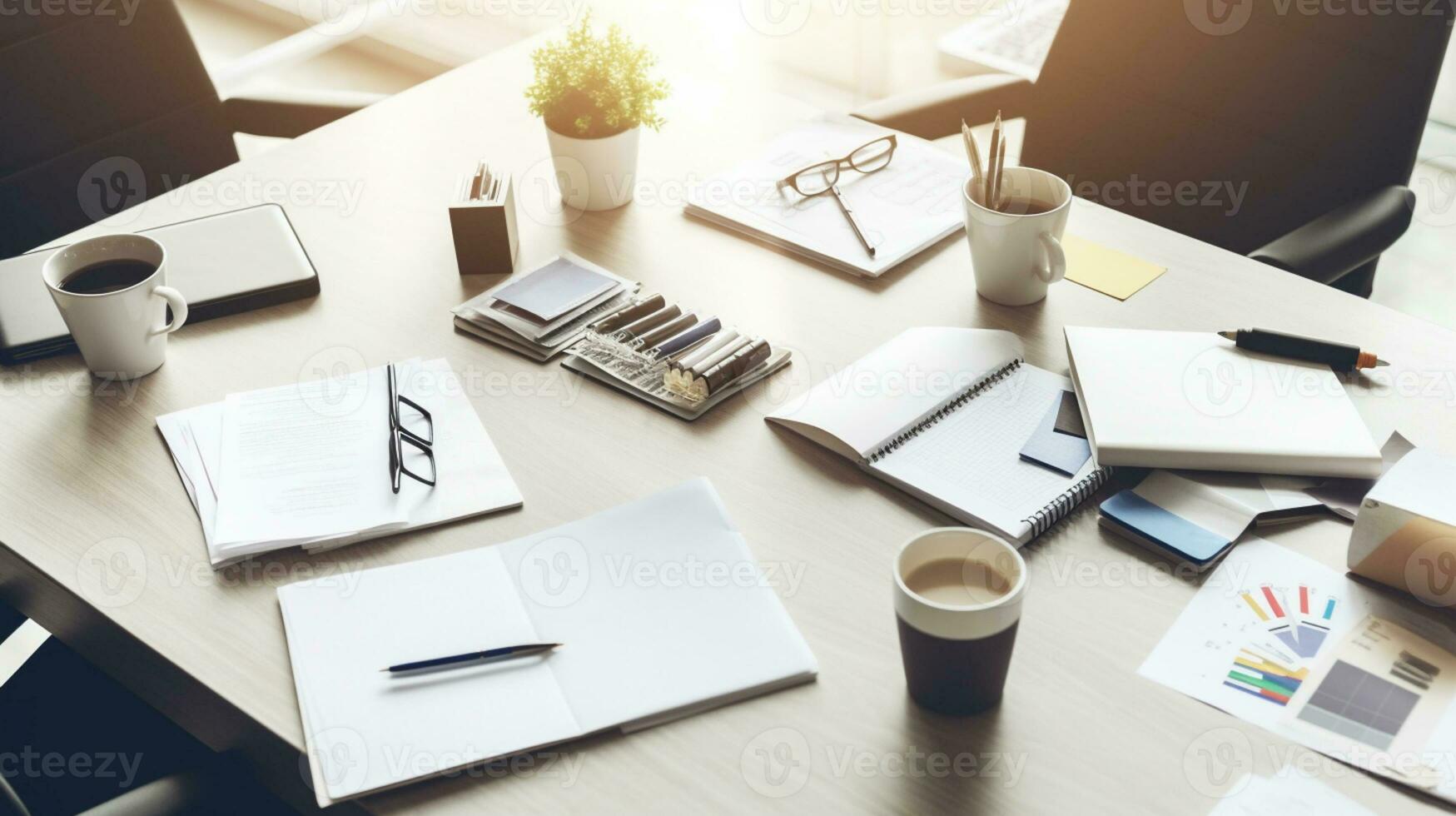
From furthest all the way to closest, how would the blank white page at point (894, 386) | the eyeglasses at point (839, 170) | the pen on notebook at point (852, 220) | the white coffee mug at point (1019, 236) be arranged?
the eyeglasses at point (839, 170) < the pen on notebook at point (852, 220) < the white coffee mug at point (1019, 236) < the blank white page at point (894, 386)

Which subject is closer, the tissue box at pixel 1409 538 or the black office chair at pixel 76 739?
the tissue box at pixel 1409 538

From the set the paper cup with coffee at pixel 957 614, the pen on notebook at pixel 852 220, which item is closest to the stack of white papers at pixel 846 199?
the pen on notebook at pixel 852 220

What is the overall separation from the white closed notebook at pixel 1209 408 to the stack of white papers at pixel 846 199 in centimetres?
26

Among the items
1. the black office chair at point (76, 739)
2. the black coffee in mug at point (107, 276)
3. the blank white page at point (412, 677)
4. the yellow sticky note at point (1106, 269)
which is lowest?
the black office chair at point (76, 739)

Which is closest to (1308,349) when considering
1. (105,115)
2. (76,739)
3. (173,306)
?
(173,306)

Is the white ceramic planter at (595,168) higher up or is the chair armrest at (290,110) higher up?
the white ceramic planter at (595,168)

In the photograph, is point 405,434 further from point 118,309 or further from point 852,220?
point 852,220

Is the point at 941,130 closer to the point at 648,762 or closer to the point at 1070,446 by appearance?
the point at 1070,446

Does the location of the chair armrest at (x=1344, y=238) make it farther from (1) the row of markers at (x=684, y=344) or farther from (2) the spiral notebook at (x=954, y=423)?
(1) the row of markers at (x=684, y=344)

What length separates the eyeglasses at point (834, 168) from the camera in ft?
4.71

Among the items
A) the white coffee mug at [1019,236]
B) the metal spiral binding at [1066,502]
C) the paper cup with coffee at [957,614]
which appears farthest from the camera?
the white coffee mug at [1019,236]

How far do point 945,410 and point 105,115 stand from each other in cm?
134

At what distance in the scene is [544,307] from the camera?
4.05ft

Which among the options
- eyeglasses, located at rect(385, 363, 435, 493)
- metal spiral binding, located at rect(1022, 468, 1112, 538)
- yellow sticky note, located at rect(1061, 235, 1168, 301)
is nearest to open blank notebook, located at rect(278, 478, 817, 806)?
eyeglasses, located at rect(385, 363, 435, 493)
